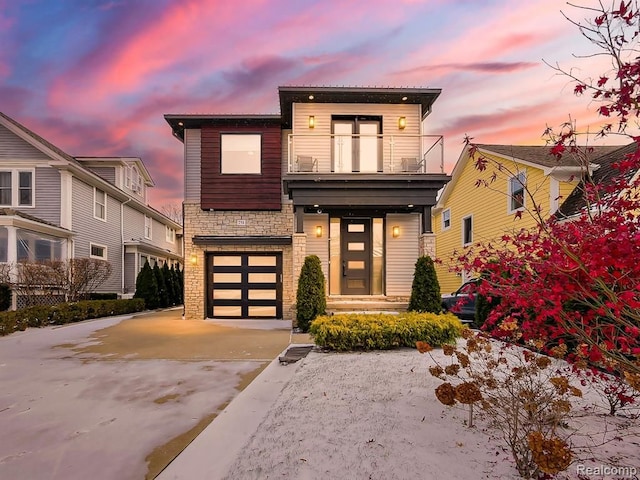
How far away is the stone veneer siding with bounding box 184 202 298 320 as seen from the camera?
35.2ft

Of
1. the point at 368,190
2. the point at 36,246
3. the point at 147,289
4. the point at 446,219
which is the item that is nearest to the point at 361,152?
the point at 368,190

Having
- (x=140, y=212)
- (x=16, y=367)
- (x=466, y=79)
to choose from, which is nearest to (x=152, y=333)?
(x=16, y=367)

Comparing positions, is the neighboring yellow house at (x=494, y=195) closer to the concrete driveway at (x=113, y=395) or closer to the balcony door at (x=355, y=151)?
the balcony door at (x=355, y=151)

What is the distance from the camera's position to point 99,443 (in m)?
2.79

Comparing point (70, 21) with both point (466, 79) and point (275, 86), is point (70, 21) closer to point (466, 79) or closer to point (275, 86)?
point (275, 86)

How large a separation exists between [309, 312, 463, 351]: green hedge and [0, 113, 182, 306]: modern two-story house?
11258mm

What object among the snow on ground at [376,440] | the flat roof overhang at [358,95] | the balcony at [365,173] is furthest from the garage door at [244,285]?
the snow on ground at [376,440]

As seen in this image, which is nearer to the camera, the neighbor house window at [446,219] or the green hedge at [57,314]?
the green hedge at [57,314]

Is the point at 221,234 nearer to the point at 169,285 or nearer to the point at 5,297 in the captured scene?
the point at 5,297

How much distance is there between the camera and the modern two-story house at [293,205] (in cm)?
1012

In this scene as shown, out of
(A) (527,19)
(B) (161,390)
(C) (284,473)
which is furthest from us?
(A) (527,19)

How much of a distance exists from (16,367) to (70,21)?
10.2 m

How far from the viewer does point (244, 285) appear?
430 inches
